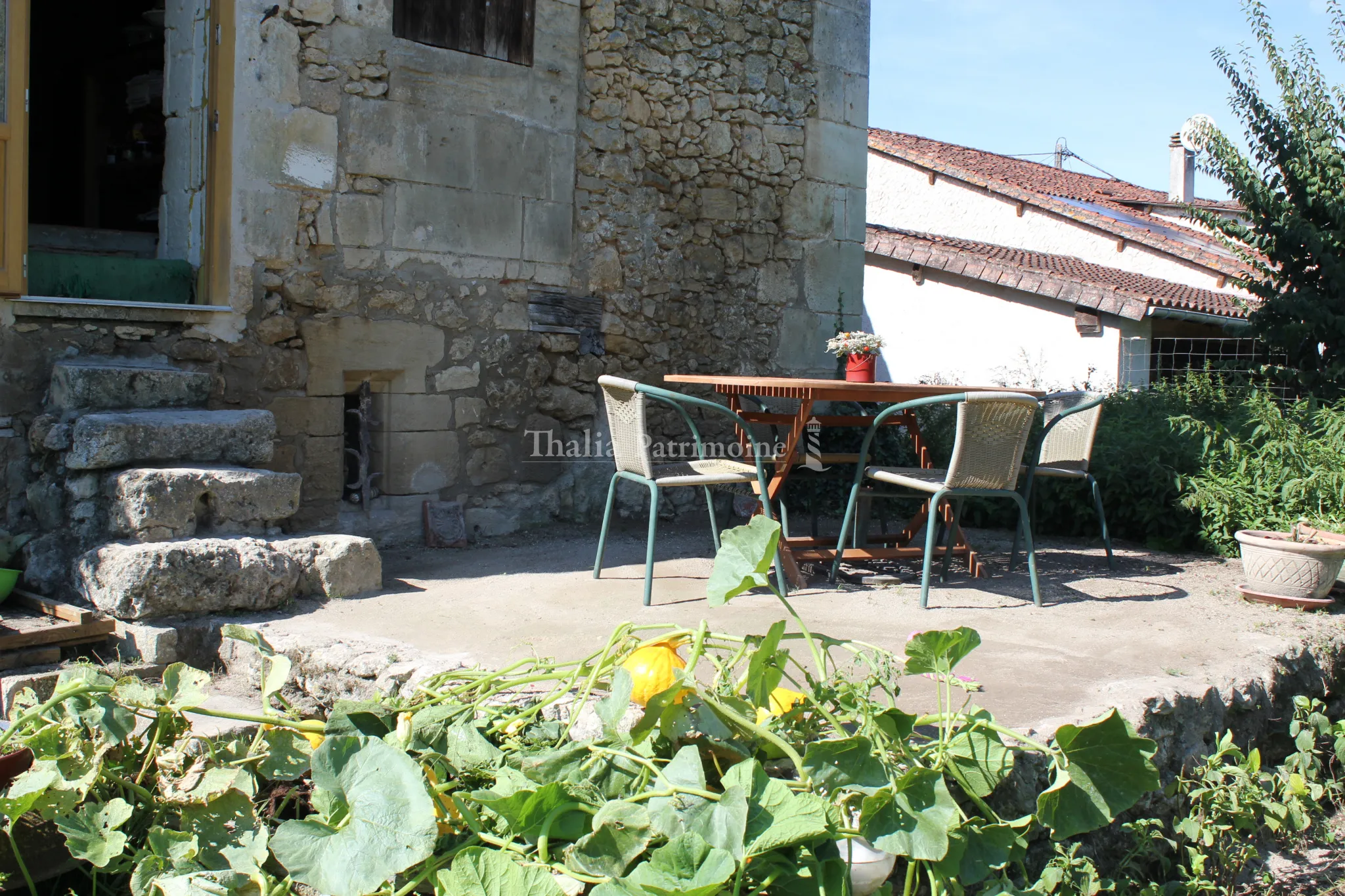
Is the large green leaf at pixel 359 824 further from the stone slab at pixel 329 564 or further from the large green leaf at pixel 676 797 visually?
the stone slab at pixel 329 564

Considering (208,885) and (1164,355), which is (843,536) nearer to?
(208,885)

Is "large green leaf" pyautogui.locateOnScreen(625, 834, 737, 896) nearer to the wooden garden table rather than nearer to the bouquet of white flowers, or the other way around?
the wooden garden table

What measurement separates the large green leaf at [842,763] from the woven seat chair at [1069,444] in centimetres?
303

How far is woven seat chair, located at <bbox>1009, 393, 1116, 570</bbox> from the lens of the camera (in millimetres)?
4645

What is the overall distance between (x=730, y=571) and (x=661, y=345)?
4.06 metres

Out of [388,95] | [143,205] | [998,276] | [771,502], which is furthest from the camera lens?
[998,276]

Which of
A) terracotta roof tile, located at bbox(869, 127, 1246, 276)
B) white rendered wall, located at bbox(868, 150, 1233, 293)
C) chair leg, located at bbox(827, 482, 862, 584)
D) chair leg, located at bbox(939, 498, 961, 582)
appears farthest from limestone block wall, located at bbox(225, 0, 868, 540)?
white rendered wall, located at bbox(868, 150, 1233, 293)

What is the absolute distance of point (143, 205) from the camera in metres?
7.57

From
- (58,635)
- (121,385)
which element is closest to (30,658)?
(58,635)

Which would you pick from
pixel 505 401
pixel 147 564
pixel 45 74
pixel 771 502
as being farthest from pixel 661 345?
pixel 45 74

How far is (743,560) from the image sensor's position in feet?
6.54

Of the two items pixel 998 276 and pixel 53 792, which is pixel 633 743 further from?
pixel 998 276

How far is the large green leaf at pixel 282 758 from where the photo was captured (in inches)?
77.4

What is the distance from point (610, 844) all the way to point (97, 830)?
0.87 meters
